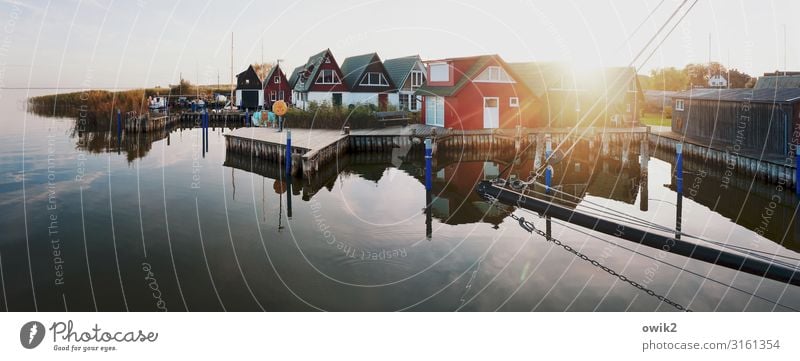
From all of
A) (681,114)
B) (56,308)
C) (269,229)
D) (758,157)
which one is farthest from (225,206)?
(681,114)

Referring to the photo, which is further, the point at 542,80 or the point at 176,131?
the point at 176,131

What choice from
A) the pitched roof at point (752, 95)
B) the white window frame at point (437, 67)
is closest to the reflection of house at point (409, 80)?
the white window frame at point (437, 67)

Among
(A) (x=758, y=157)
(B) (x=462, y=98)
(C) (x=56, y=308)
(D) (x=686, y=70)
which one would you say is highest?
(D) (x=686, y=70)

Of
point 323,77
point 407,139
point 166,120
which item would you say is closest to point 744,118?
point 407,139

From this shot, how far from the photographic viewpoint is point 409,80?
48.5 metres

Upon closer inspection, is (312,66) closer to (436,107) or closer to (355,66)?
(355,66)

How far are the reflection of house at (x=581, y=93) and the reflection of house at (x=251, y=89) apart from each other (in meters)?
29.9

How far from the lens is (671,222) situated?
648 inches

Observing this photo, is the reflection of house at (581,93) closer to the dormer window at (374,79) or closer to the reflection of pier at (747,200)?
the dormer window at (374,79)

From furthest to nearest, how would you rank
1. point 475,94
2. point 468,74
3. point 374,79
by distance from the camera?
point 374,79 < point 475,94 < point 468,74

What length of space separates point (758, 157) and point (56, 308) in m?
22.9

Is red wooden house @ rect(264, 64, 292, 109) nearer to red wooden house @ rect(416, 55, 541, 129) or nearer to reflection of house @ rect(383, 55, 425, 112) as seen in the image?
reflection of house @ rect(383, 55, 425, 112)

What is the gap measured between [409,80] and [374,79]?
274 centimetres

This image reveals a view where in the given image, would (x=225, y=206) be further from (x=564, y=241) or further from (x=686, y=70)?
(x=686, y=70)
